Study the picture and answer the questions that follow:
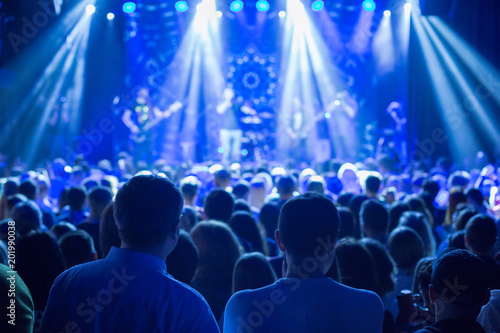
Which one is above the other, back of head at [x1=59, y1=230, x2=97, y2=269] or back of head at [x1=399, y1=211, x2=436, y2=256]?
back of head at [x1=59, y1=230, x2=97, y2=269]

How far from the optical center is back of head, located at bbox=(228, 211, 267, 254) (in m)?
3.83

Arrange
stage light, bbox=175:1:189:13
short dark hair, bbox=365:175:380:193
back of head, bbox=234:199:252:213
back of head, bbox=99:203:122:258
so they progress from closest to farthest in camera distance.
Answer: back of head, bbox=99:203:122:258
back of head, bbox=234:199:252:213
short dark hair, bbox=365:175:380:193
stage light, bbox=175:1:189:13

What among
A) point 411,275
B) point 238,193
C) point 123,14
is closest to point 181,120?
point 123,14

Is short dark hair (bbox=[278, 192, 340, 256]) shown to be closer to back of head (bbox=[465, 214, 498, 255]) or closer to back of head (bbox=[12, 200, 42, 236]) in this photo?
back of head (bbox=[465, 214, 498, 255])

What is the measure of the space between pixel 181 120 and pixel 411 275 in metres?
14.8

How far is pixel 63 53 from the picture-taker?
1512cm

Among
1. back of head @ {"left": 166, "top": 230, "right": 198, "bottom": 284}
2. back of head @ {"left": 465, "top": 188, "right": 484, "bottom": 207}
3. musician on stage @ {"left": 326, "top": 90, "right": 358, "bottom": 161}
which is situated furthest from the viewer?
musician on stage @ {"left": 326, "top": 90, "right": 358, "bottom": 161}

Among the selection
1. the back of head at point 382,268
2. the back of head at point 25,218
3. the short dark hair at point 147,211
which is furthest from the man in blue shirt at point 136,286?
the back of head at point 25,218

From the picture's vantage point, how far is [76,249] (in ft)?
10.2

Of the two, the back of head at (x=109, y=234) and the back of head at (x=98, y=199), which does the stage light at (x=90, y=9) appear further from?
the back of head at (x=109, y=234)

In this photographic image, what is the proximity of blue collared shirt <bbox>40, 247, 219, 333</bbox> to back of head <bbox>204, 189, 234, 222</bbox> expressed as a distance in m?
2.53

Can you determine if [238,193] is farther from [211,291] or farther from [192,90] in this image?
[192,90]

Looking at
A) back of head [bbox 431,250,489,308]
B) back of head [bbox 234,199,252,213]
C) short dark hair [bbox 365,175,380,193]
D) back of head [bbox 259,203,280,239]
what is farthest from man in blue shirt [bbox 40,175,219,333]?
short dark hair [bbox 365,175,380,193]

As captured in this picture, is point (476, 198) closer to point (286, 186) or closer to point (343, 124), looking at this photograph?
point (286, 186)
